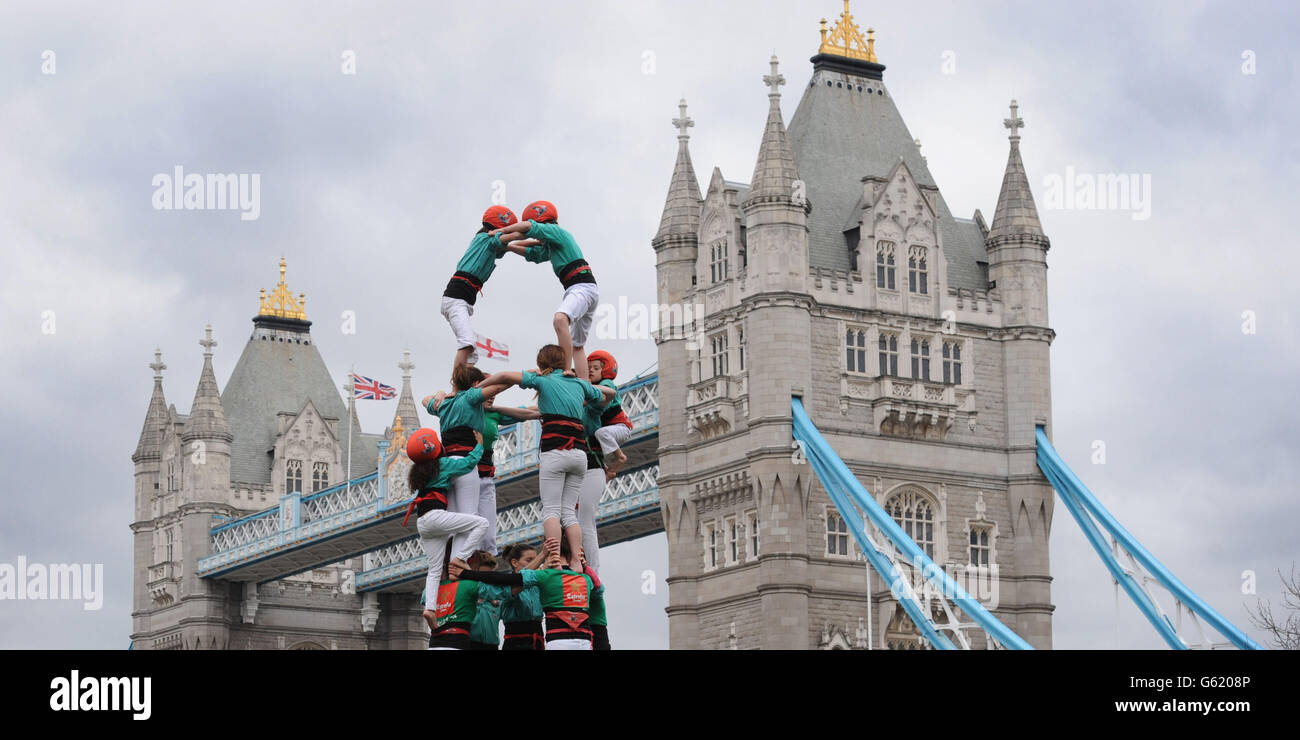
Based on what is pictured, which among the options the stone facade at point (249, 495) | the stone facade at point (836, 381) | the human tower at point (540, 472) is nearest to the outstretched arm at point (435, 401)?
the human tower at point (540, 472)

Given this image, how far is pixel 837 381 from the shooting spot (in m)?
54.7

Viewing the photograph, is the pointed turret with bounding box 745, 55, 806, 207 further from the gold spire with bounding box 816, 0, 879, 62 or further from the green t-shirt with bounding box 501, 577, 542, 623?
the green t-shirt with bounding box 501, 577, 542, 623

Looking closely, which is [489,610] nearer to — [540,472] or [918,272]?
[540,472]

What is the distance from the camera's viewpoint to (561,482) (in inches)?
794

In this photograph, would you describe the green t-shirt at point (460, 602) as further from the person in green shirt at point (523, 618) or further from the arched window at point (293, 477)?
the arched window at point (293, 477)

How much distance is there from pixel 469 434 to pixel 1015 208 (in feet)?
130

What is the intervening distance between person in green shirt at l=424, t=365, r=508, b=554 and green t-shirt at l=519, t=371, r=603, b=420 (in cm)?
34

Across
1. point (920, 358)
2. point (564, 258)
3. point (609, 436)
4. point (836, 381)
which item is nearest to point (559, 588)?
point (609, 436)

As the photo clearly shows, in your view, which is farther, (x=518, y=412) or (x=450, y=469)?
(x=518, y=412)

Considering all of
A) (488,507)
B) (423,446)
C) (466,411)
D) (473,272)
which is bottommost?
(488,507)

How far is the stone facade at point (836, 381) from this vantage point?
53250 mm
